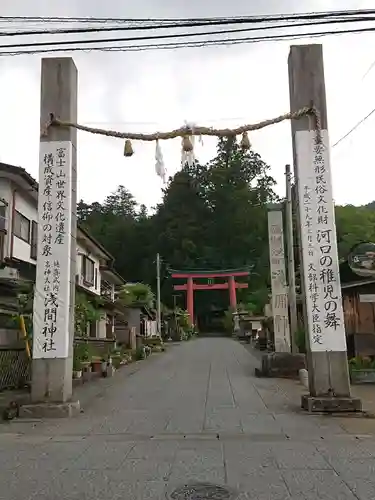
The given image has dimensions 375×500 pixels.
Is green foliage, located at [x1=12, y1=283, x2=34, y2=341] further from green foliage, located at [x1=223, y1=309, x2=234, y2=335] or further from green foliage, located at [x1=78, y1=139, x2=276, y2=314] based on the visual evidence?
green foliage, located at [x1=78, y1=139, x2=276, y2=314]

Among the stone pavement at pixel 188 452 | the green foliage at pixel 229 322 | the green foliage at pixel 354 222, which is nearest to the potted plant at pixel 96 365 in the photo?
the stone pavement at pixel 188 452

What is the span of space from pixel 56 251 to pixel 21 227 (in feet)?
33.2

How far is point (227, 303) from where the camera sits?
68.8 metres

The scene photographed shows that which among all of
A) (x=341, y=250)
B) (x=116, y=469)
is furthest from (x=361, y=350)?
(x=341, y=250)

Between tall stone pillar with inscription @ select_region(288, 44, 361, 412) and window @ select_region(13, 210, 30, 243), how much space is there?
12090mm

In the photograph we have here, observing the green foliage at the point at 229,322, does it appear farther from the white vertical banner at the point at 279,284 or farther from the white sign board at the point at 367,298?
the white sign board at the point at 367,298

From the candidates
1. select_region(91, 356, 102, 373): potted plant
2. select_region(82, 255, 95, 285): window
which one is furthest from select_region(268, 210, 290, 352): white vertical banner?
select_region(82, 255, 95, 285): window

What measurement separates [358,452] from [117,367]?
51.8 ft

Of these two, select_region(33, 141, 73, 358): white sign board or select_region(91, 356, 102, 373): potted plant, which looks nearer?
select_region(33, 141, 73, 358): white sign board

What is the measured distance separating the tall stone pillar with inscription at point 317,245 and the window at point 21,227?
39.7 ft

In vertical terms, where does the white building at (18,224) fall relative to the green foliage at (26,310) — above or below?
above

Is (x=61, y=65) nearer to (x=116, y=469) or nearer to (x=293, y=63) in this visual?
(x=293, y=63)

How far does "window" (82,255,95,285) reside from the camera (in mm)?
27172

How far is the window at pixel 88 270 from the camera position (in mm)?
27172
